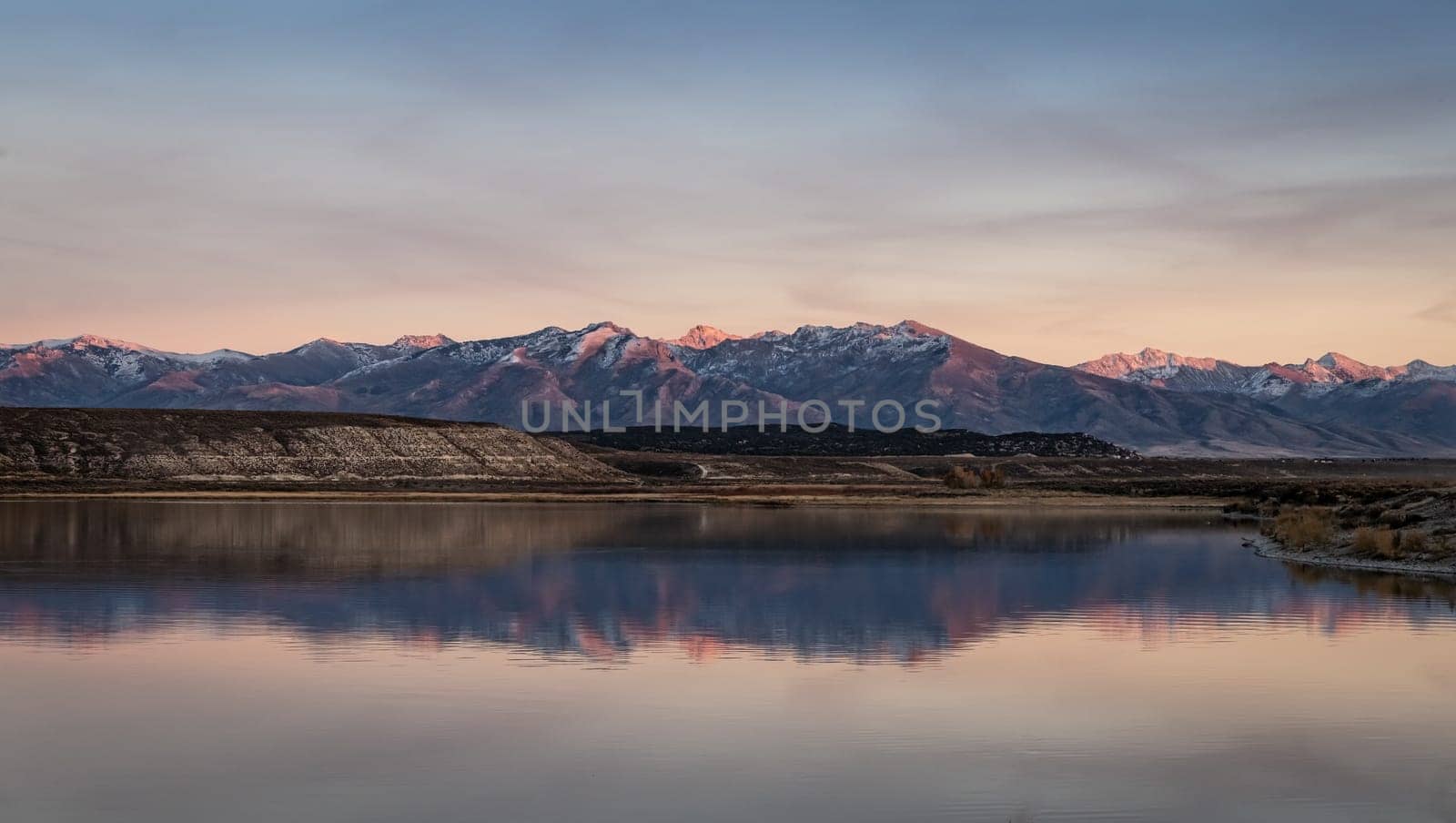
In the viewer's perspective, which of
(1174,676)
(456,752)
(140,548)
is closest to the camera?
(456,752)

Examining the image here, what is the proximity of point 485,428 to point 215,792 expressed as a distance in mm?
142048

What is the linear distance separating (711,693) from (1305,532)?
1673 inches

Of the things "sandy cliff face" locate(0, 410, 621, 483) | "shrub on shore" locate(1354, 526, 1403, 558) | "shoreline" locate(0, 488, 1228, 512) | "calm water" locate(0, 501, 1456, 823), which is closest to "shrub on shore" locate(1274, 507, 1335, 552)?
"shrub on shore" locate(1354, 526, 1403, 558)

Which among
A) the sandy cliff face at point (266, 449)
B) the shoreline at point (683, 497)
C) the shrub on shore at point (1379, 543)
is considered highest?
the sandy cliff face at point (266, 449)

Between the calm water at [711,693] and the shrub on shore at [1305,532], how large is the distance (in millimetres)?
10389

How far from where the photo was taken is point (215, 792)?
15.8 metres

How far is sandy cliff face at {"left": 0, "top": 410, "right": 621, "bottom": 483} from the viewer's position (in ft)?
407

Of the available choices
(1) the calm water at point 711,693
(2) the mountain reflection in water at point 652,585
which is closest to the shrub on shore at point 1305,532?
(2) the mountain reflection in water at point 652,585

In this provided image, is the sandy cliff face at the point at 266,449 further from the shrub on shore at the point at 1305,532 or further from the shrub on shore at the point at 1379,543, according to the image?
the shrub on shore at the point at 1379,543

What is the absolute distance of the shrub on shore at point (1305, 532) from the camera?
5644cm

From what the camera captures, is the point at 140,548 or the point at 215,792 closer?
the point at 215,792

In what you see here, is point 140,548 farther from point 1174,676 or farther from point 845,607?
point 1174,676

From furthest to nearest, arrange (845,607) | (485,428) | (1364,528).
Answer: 1. (485,428)
2. (1364,528)
3. (845,607)

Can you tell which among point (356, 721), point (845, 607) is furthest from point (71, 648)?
point (845, 607)
